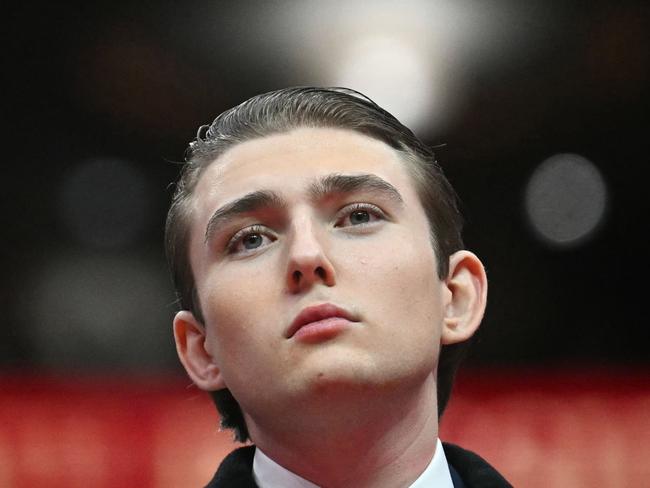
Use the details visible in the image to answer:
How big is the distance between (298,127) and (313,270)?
25 centimetres

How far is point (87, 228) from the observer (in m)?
2.81

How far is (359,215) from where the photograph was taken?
1.00 meters

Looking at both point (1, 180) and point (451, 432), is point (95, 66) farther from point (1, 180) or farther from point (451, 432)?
point (451, 432)

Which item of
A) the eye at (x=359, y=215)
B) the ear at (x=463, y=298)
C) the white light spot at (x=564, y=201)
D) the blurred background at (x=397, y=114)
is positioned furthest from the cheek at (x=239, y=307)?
the white light spot at (x=564, y=201)

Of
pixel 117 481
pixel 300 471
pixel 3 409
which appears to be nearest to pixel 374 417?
pixel 300 471

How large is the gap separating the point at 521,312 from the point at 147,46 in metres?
1.38

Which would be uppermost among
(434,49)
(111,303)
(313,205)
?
→ (434,49)

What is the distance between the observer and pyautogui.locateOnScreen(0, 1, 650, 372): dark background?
2611 millimetres

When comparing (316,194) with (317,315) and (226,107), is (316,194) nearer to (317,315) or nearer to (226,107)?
(317,315)

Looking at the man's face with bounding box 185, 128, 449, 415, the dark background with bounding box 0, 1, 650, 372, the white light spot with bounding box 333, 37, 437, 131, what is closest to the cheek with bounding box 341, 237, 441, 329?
the man's face with bounding box 185, 128, 449, 415

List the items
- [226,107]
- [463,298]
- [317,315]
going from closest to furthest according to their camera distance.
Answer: [317,315] → [463,298] → [226,107]

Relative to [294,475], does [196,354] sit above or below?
above

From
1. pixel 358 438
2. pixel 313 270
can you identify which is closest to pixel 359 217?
pixel 313 270

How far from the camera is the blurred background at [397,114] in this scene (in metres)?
2.54
